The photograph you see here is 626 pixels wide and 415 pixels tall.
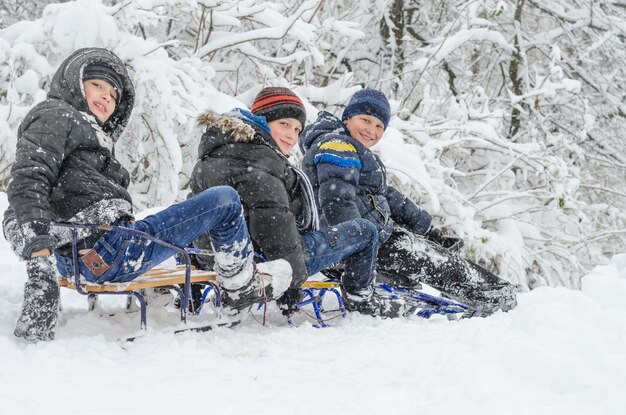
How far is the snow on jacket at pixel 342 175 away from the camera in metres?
3.82

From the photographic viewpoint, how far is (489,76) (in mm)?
9516

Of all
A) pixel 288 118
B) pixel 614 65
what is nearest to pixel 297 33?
pixel 288 118

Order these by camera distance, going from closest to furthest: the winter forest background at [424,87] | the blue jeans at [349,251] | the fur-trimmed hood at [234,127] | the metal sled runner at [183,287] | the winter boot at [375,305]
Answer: the metal sled runner at [183,287], the fur-trimmed hood at [234,127], the blue jeans at [349,251], the winter boot at [375,305], the winter forest background at [424,87]

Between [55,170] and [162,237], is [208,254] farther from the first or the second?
[55,170]

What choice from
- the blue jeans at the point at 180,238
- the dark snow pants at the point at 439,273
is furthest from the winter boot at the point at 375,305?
the blue jeans at the point at 180,238

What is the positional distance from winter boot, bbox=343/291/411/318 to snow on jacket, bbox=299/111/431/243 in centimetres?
44

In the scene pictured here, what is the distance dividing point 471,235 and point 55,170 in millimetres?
A: 5134

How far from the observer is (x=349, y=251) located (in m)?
3.62

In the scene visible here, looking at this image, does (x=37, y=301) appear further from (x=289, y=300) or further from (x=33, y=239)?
(x=289, y=300)

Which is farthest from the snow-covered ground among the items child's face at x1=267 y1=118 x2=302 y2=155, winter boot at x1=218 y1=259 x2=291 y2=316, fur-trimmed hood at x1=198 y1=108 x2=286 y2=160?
child's face at x1=267 y1=118 x2=302 y2=155

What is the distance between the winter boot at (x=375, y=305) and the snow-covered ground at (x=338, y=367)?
57cm

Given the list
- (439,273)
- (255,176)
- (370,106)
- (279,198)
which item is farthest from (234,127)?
(439,273)

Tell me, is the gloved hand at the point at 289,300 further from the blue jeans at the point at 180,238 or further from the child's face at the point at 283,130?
the child's face at the point at 283,130

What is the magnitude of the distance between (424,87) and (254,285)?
597 cm
